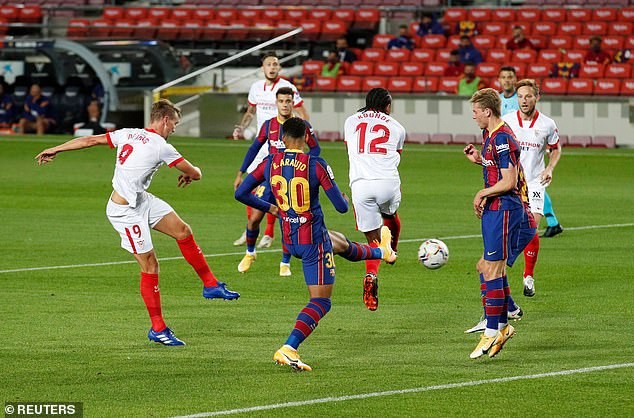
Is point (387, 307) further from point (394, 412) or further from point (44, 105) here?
point (44, 105)

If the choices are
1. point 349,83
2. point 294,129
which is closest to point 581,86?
point 349,83

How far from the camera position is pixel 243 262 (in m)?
14.3

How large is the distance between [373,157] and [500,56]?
72.6ft

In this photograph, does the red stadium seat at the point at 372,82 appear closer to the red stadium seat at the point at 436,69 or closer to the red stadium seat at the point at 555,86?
the red stadium seat at the point at 436,69

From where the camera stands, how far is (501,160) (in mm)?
9648

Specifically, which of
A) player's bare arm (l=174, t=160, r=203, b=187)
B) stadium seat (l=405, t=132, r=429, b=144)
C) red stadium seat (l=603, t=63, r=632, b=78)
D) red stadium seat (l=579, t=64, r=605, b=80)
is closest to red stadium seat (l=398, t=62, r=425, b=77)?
stadium seat (l=405, t=132, r=429, b=144)

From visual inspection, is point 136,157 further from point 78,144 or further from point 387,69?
point 387,69

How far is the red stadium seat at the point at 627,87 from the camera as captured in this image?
100 feet

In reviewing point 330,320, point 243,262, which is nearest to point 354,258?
point 330,320

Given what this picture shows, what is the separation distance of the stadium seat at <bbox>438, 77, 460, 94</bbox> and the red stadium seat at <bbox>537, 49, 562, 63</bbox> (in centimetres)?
264

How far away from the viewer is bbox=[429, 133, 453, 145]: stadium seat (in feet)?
103

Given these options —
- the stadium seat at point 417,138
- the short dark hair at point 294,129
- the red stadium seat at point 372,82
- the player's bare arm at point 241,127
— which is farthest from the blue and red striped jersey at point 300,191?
the red stadium seat at point 372,82

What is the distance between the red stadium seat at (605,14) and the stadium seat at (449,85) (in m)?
5.63

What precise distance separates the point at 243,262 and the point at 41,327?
3.71m
